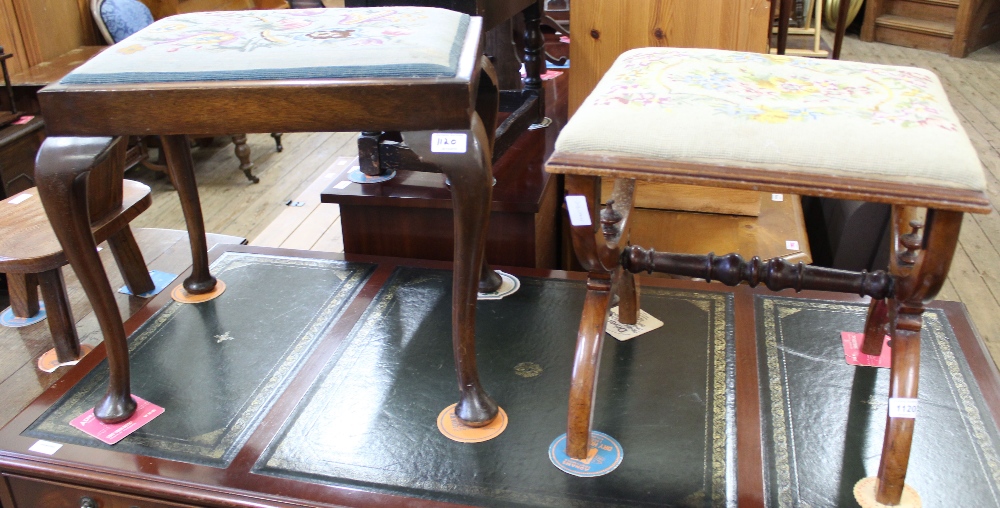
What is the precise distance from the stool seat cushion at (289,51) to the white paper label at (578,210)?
0.67ft

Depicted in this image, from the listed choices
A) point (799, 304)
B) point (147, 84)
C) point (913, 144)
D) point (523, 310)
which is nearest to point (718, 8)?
point (799, 304)

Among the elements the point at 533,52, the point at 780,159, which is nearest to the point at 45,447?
the point at 780,159

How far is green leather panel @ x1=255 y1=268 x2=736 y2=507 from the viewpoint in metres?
1.02

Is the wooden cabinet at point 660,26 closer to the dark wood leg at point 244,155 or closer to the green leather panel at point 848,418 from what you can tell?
the green leather panel at point 848,418

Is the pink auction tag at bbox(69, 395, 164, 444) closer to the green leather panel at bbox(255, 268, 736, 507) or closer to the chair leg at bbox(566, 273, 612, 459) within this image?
the green leather panel at bbox(255, 268, 736, 507)

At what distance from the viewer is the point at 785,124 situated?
0.86 metres

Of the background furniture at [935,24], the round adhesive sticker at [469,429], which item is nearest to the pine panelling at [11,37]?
the round adhesive sticker at [469,429]

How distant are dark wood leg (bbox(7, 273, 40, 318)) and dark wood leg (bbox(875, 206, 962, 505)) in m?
1.59

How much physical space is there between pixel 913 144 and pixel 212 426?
3.15ft

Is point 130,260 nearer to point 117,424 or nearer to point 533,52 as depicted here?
point 117,424

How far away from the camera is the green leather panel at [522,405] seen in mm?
1020

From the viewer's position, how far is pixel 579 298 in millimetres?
1428

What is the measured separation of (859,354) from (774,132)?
22.3 inches

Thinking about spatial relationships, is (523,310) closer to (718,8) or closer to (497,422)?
(497,422)
